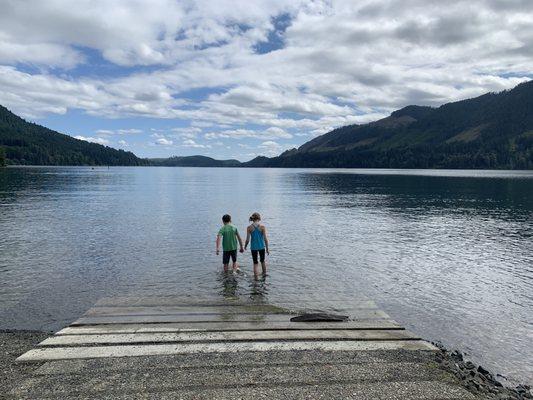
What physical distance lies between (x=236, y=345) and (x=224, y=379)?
8.01 feet

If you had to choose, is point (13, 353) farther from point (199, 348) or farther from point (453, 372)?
point (453, 372)

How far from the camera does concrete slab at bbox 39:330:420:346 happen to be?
13758 millimetres

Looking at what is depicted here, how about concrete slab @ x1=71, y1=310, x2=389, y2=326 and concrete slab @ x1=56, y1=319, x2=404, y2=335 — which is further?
concrete slab @ x1=71, y1=310, x2=389, y2=326

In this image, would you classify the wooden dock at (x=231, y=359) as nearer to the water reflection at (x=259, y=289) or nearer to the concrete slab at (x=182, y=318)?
the concrete slab at (x=182, y=318)

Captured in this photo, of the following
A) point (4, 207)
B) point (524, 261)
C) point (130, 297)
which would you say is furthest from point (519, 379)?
point (4, 207)

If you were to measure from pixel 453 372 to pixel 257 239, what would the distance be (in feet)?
42.7

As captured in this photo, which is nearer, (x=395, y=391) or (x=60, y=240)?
(x=395, y=391)

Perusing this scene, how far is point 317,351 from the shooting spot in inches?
517

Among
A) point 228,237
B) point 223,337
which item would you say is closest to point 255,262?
point 228,237

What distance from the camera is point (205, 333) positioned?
14.7m

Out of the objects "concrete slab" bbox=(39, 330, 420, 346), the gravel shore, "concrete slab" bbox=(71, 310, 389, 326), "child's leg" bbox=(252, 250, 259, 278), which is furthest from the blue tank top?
the gravel shore

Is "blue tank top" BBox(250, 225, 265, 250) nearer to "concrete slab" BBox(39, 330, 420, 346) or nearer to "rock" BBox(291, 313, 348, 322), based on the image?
"rock" BBox(291, 313, 348, 322)

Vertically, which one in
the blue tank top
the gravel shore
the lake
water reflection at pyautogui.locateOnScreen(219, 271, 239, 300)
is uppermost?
the blue tank top

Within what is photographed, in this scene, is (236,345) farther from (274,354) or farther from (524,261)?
(524,261)
